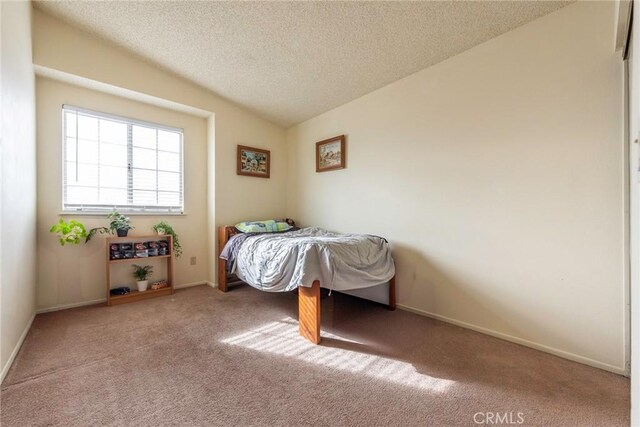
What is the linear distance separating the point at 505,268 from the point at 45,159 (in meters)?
4.44

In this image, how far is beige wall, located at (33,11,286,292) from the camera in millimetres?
2582

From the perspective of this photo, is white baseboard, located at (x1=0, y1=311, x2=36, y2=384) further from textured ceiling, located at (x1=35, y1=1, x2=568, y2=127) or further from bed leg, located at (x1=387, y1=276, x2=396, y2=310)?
bed leg, located at (x1=387, y1=276, x2=396, y2=310)

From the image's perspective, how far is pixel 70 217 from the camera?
283 centimetres

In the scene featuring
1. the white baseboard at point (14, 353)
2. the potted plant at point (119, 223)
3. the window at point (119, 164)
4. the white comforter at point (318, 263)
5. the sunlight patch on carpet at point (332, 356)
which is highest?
the window at point (119, 164)

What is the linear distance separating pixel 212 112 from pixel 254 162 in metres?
0.86

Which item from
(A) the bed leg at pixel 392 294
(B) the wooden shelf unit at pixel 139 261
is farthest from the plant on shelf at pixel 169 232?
(A) the bed leg at pixel 392 294

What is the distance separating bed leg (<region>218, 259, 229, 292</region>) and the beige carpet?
3.13ft

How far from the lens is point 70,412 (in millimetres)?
1339

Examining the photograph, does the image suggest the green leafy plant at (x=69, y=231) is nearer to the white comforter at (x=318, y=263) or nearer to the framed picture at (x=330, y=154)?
the white comforter at (x=318, y=263)

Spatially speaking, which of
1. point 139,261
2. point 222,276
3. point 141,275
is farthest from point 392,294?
point 139,261

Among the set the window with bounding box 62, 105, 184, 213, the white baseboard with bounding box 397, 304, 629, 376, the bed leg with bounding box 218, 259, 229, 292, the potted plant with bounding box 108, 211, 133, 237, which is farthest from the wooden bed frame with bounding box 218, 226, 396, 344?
the window with bounding box 62, 105, 184, 213

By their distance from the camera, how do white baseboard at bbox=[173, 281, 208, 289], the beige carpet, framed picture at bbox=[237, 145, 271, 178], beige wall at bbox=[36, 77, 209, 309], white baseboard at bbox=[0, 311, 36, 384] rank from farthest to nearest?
framed picture at bbox=[237, 145, 271, 178] → white baseboard at bbox=[173, 281, 208, 289] → beige wall at bbox=[36, 77, 209, 309] → white baseboard at bbox=[0, 311, 36, 384] → the beige carpet

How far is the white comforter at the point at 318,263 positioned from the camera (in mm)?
2139

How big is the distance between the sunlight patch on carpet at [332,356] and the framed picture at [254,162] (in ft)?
7.62
